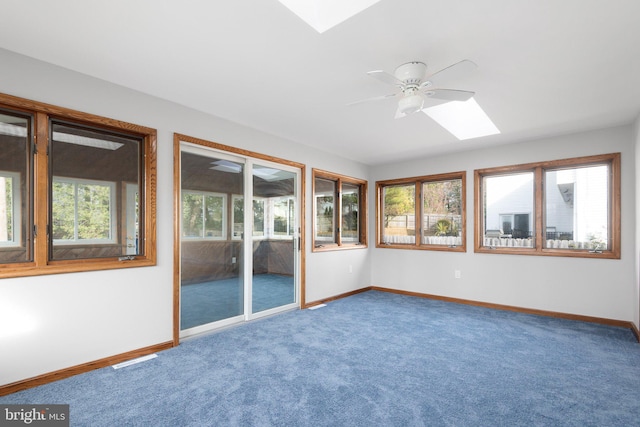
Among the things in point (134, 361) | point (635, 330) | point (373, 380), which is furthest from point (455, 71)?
point (635, 330)

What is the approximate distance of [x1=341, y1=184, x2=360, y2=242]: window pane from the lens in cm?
573

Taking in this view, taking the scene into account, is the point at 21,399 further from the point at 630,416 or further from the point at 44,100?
the point at 630,416

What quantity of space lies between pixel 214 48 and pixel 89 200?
1736 millimetres

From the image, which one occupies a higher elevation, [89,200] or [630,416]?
[89,200]

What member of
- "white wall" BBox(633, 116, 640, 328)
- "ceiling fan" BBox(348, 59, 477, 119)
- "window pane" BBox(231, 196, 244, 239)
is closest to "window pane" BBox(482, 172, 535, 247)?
"white wall" BBox(633, 116, 640, 328)

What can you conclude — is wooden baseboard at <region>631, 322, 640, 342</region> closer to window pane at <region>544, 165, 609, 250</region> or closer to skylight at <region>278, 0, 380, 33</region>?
window pane at <region>544, 165, 609, 250</region>

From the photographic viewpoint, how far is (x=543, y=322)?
13.0 ft

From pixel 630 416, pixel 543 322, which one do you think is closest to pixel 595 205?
pixel 543 322

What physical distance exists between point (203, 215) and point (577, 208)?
192 inches

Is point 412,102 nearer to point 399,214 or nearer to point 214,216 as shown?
point 214,216

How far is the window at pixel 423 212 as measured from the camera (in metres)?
5.20

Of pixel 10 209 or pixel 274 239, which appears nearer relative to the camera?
pixel 10 209

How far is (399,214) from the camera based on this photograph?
5906 millimetres

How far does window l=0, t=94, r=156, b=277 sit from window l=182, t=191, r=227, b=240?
398mm
